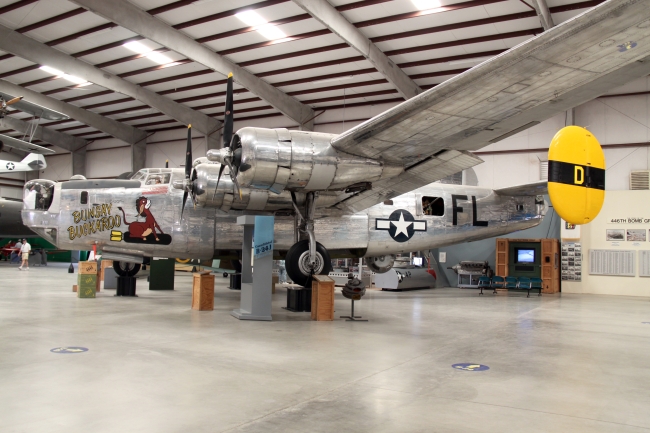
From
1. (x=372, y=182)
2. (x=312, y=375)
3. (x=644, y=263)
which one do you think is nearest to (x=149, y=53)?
(x=372, y=182)

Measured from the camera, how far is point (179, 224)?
12562 millimetres

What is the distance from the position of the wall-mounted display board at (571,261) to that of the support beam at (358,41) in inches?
353

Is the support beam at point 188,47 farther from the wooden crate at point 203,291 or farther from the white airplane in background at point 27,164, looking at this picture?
the white airplane in background at point 27,164

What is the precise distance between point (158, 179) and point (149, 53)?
10385 millimetres

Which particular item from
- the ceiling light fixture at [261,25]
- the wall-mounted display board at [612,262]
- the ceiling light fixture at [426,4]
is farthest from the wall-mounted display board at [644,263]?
the ceiling light fixture at [261,25]

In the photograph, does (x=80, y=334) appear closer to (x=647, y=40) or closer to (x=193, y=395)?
(x=193, y=395)

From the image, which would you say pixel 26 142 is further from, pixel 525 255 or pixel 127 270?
pixel 525 255

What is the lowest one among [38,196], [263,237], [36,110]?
[263,237]

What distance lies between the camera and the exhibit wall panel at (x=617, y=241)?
18922 millimetres

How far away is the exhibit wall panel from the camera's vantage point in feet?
62.1

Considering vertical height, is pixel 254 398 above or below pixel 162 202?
below

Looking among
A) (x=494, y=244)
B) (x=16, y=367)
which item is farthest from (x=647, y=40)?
(x=494, y=244)

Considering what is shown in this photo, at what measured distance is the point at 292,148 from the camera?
30.4 feet

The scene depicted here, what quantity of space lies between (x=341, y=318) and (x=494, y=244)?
13.4 meters
